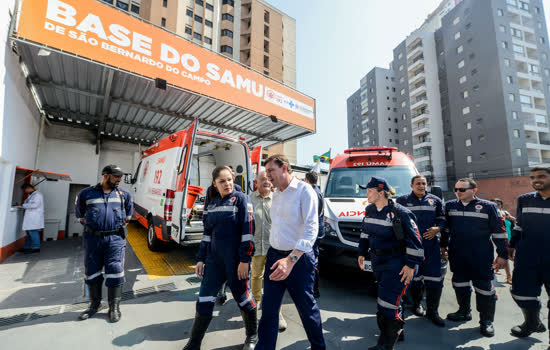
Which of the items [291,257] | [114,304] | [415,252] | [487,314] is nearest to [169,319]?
[114,304]

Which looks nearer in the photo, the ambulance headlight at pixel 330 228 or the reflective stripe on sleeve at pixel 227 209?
the reflective stripe on sleeve at pixel 227 209

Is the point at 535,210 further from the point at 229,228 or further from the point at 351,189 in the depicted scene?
the point at 229,228

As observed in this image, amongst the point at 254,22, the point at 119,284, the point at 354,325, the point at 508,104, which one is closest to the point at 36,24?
the point at 119,284

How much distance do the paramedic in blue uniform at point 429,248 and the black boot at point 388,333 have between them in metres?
1.14

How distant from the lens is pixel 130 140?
10094 mm

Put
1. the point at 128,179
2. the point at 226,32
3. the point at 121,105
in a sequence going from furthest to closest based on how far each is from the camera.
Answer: the point at 226,32
the point at 128,179
the point at 121,105

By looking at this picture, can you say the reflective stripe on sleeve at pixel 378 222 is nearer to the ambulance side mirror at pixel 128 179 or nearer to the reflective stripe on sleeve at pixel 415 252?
the reflective stripe on sleeve at pixel 415 252

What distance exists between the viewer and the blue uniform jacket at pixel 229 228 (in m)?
2.36

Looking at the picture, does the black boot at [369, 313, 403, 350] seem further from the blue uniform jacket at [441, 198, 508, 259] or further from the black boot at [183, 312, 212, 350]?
the black boot at [183, 312, 212, 350]

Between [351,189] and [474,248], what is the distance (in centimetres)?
216

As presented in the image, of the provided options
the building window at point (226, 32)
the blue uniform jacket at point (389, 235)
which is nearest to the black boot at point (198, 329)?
the blue uniform jacket at point (389, 235)

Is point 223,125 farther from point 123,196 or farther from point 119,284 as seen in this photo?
point 119,284

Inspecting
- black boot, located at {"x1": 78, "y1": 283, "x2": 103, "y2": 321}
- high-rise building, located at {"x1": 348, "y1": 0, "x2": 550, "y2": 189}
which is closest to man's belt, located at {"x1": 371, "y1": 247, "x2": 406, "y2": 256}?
black boot, located at {"x1": 78, "y1": 283, "x2": 103, "y2": 321}

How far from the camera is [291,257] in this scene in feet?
6.13
